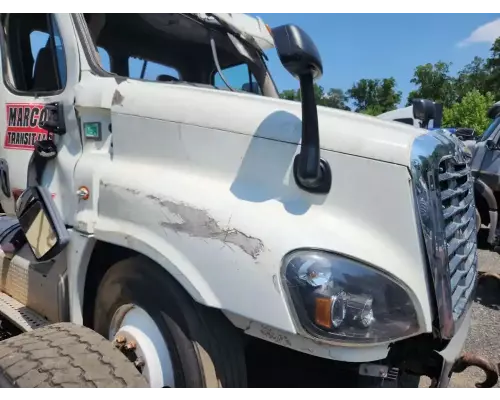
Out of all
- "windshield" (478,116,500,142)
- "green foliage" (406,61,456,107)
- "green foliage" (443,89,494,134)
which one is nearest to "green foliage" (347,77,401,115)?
"green foliage" (406,61,456,107)

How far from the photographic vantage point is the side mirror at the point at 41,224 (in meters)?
2.50

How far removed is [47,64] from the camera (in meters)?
Answer: 2.93

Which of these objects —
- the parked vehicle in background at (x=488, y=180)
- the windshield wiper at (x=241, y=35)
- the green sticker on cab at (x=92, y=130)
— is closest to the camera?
the green sticker on cab at (x=92, y=130)

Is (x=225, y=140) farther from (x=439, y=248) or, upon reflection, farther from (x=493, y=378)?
(x=493, y=378)

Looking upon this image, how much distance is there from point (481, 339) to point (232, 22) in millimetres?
3394

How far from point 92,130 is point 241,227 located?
1.08 meters

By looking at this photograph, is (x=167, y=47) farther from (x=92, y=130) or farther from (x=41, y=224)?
(x=41, y=224)

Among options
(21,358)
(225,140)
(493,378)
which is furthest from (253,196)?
(493,378)

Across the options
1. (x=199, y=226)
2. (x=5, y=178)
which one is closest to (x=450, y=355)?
(x=199, y=226)

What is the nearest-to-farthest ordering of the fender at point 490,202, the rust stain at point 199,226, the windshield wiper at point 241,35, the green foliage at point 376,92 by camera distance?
1. the rust stain at point 199,226
2. the windshield wiper at point 241,35
3. the fender at point 490,202
4. the green foliage at point 376,92

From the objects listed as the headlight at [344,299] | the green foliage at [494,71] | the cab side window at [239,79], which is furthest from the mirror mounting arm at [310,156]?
the green foliage at [494,71]

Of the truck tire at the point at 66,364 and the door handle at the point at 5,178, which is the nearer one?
the truck tire at the point at 66,364

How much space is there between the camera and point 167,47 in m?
3.12

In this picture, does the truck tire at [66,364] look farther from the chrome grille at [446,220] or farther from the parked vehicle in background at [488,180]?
the parked vehicle in background at [488,180]
